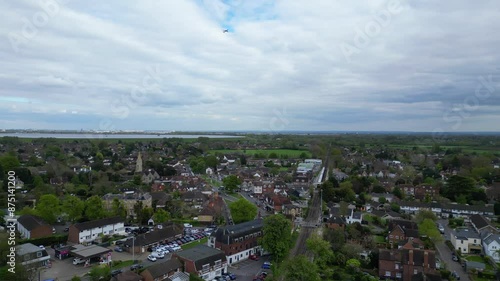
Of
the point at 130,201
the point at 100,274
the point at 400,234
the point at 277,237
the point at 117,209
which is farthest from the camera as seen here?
the point at 130,201

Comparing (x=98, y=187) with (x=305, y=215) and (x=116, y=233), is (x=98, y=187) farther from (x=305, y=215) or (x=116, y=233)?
(x=305, y=215)

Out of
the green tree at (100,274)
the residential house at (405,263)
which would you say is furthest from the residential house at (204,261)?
the residential house at (405,263)

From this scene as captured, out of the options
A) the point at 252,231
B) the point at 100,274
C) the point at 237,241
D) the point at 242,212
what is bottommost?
the point at 100,274

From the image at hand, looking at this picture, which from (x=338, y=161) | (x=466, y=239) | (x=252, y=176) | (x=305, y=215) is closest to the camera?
(x=466, y=239)

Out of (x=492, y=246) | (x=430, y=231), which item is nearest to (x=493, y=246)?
(x=492, y=246)

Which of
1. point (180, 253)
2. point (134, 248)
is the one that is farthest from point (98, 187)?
point (180, 253)

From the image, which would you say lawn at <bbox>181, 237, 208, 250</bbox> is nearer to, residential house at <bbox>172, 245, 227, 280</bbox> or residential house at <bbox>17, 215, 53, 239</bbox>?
residential house at <bbox>172, 245, 227, 280</bbox>

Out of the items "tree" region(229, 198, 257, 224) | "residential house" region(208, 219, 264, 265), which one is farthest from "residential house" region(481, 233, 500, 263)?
"tree" region(229, 198, 257, 224)

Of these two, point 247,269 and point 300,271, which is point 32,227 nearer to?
point 247,269
